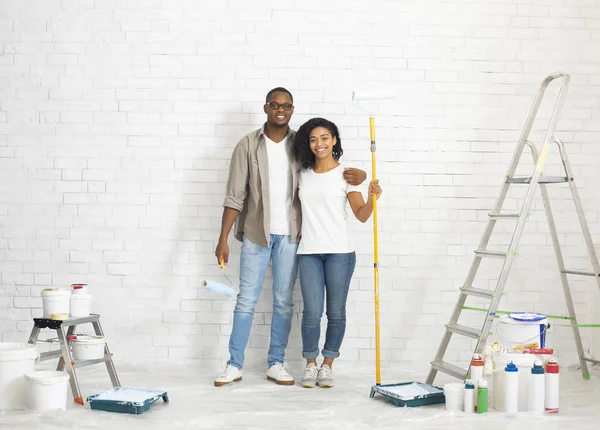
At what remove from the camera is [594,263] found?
4.30 metres

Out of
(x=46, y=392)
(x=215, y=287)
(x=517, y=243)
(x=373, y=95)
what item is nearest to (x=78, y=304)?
(x=46, y=392)

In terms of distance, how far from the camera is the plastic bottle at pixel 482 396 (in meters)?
3.50

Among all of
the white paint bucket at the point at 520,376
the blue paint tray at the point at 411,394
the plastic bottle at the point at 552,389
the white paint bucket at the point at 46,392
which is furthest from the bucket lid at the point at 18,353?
the plastic bottle at the point at 552,389

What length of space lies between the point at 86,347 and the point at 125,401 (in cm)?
45

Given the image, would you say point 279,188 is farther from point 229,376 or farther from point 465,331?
point 465,331

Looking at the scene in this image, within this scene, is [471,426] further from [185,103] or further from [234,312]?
[185,103]

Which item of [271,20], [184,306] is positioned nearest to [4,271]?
[184,306]

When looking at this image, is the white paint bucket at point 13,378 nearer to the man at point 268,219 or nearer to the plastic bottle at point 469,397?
the man at point 268,219

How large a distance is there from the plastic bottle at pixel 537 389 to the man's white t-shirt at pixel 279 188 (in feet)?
5.33

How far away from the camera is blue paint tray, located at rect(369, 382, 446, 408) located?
3.63m

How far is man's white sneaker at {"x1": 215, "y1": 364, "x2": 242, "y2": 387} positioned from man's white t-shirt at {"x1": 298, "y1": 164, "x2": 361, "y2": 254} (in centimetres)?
79

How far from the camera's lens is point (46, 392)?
11.3ft

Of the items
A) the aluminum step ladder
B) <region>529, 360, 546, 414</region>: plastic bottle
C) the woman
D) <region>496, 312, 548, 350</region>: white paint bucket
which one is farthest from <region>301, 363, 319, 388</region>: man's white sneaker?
<region>529, 360, 546, 414</region>: plastic bottle

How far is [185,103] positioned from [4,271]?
1.59 meters
